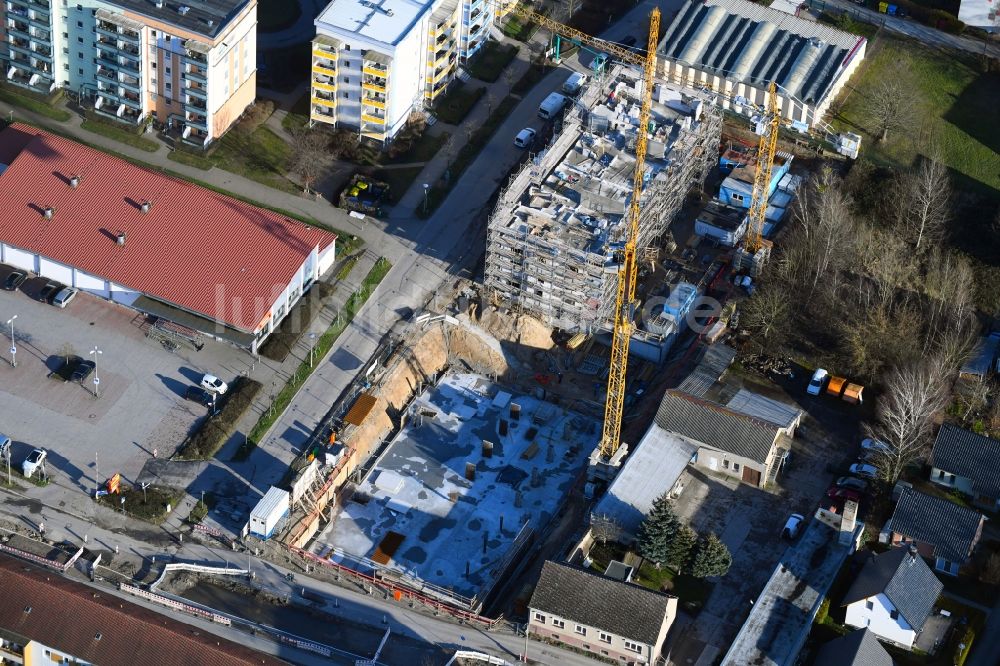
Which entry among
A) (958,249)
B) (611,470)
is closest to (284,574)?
(611,470)

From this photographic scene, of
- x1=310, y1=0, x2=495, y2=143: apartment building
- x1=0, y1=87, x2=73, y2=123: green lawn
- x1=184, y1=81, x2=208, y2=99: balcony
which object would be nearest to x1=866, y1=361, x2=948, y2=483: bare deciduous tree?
x1=310, y1=0, x2=495, y2=143: apartment building

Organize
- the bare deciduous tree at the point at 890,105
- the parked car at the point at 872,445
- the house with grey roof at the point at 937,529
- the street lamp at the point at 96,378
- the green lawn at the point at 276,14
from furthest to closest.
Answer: the green lawn at the point at 276,14, the bare deciduous tree at the point at 890,105, the street lamp at the point at 96,378, the parked car at the point at 872,445, the house with grey roof at the point at 937,529

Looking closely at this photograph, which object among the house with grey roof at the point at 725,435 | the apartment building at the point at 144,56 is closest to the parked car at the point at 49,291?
the apartment building at the point at 144,56

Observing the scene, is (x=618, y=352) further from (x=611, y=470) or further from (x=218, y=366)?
(x=218, y=366)

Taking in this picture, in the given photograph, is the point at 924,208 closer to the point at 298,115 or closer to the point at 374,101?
the point at 374,101

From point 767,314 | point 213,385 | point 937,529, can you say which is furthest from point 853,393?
point 213,385

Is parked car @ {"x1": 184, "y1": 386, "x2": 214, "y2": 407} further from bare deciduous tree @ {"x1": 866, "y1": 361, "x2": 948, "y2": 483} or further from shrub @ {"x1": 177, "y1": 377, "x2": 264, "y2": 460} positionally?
bare deciduous tree @ {"x1": 866, "y1": 361, "x2": 948, "y2": 483}

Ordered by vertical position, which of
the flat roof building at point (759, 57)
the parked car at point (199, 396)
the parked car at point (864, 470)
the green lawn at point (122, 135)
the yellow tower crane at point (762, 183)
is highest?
the flat roof building at point (759, 57)

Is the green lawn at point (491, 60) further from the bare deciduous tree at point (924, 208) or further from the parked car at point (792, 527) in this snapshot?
the parked car at point (792, 527)

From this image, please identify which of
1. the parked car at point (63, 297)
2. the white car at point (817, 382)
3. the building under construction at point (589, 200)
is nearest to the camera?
the white car at point (817, 382)
